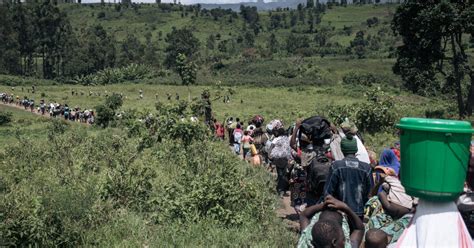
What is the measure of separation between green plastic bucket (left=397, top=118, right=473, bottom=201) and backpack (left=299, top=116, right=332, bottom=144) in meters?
3.22

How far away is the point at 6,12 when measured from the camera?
220 ft

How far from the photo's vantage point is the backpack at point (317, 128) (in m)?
5.66

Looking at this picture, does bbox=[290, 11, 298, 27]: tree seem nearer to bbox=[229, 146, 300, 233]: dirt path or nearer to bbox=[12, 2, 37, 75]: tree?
bbox=[12, 2, 37, 75]: tree

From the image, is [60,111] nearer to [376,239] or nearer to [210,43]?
[376,239]

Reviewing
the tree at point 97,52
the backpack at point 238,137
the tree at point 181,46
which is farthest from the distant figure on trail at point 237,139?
the tree at point 181,46

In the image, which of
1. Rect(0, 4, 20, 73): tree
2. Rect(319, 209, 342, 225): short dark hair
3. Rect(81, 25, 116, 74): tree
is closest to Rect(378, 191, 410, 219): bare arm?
Rect(319, 209, 342, 225): short dark hair

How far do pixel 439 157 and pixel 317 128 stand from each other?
3315 mm

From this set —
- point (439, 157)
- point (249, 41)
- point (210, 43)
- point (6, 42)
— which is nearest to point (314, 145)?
point (439, 157)

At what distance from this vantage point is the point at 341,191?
4.38m

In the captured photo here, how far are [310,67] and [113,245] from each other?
6102 centimetres

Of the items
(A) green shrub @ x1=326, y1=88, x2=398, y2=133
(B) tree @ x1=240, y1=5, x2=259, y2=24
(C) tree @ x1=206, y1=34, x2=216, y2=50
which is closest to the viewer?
(A) green shrub @ x1=326, y1=88, x2=398, y2=133

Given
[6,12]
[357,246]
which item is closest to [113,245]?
[357,246]

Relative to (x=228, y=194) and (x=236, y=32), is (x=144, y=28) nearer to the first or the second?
(x=236, y=32)

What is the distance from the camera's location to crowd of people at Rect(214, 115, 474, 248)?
330 cm
